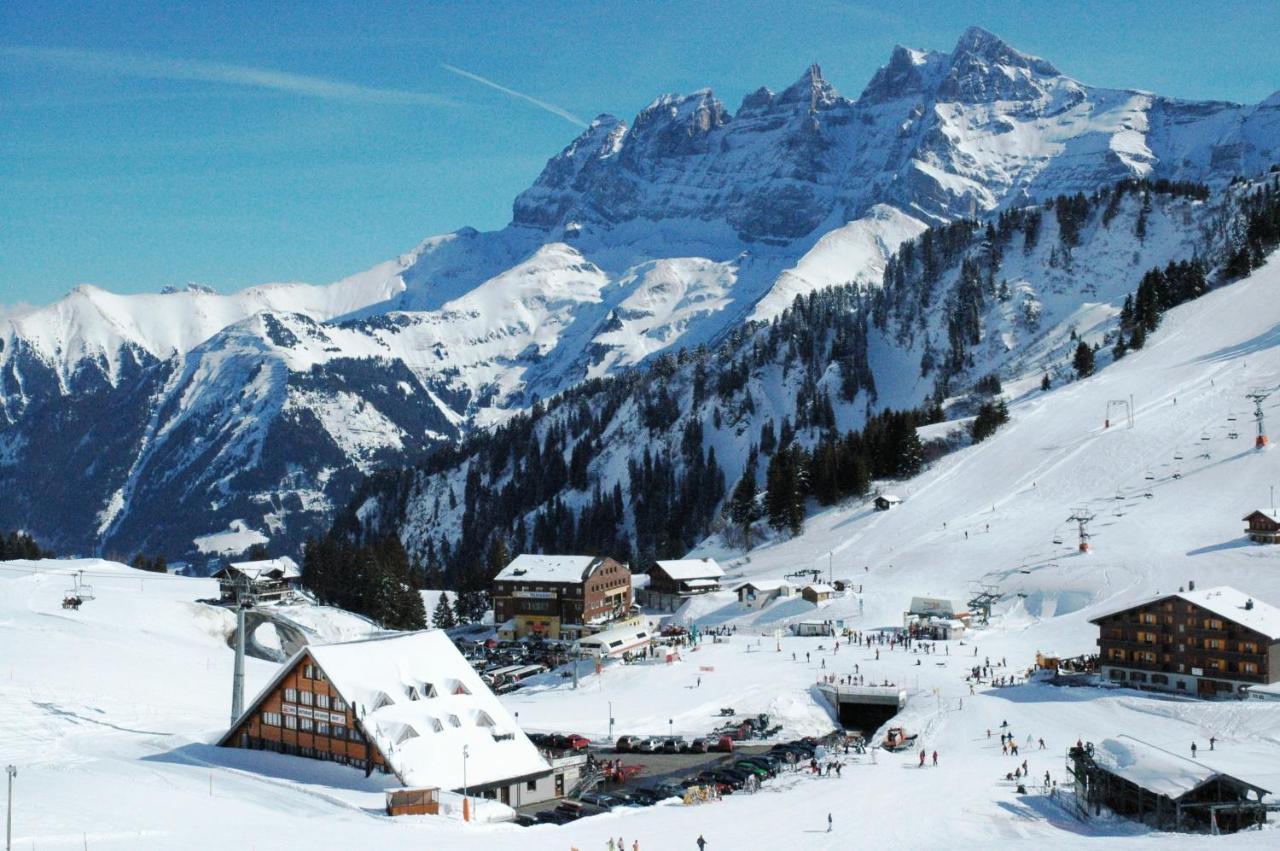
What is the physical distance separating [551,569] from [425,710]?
66.7 metres

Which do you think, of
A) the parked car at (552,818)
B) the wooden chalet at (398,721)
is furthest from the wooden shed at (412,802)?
the parked car at (552,818)

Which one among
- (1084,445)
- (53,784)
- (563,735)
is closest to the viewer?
(53,784)

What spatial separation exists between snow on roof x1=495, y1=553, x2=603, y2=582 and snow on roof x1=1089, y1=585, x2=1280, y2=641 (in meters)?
52.0

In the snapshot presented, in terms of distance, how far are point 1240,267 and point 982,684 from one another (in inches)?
5562

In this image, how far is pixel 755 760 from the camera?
60.4 meters

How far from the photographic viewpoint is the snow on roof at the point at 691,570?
120500 mm

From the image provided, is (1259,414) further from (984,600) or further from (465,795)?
(465,795)

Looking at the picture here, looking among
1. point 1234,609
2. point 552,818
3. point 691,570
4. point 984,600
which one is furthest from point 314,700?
point 691,570

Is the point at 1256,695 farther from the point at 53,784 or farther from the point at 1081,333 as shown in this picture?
the point at 1081,333

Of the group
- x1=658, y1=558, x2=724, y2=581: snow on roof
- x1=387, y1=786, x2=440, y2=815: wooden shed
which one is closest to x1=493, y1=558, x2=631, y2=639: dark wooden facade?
x1=658, y1=558, x2=724, y2=581: snow on roof

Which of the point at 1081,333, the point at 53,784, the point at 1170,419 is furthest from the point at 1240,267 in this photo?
the point at 53,784

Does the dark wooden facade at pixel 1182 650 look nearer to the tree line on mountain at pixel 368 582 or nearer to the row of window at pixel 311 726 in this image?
the row of window at pixel 311 726

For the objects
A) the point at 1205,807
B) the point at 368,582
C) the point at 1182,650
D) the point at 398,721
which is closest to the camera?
the point at 1205,807

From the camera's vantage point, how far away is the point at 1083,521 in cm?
10556
